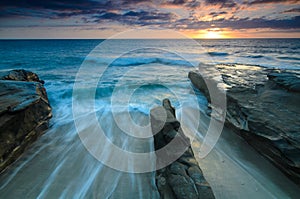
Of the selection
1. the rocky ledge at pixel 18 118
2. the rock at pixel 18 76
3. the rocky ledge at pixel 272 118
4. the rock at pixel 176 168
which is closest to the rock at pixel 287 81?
the rocky ledge at pixel 272 118

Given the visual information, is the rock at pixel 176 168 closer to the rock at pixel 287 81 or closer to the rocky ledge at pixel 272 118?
the rocky ledge at pixel 272 118

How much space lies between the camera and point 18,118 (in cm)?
347

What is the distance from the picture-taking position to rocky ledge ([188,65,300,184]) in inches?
113

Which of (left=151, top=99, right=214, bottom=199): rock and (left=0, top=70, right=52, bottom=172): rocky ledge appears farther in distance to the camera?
(left=0, top=70, right=52, bottom=172): rocky ledge

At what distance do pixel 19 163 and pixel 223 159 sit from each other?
413cm

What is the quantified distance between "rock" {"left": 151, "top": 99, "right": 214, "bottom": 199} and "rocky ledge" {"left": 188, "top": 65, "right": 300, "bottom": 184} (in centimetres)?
161

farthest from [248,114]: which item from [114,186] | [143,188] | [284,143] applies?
[114,186]

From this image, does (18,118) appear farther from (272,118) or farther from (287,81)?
(287,81)

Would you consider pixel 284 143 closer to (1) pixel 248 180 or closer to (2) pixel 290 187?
(2) pixel 290 187

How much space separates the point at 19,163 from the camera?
3.34 m

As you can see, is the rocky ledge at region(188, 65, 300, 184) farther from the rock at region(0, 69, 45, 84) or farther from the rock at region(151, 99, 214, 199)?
the rock at region(0, 69, 45, 84)

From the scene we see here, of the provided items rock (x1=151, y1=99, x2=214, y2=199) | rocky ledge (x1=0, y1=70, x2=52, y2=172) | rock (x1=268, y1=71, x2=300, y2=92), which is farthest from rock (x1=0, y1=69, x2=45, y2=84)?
rock (x1=268, y1=71, x2=300, y2=92)

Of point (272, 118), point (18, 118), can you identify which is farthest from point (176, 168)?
point (18, 118)

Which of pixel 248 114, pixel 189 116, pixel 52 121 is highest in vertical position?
pixel 248 114
